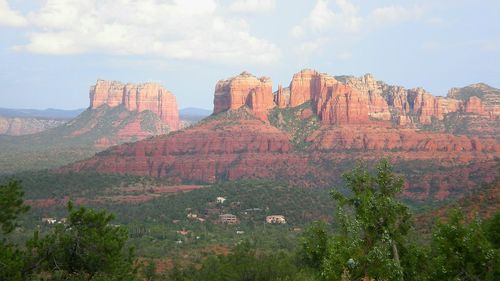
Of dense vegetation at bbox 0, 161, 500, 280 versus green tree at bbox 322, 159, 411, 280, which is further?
dense vegetation at bbox 0, 161, 500, 280

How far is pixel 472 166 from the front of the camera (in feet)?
349

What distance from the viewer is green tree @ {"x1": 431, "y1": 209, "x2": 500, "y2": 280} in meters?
22.7

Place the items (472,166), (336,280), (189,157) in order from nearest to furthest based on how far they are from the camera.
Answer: (336,280) < (472,166) < (189,157)

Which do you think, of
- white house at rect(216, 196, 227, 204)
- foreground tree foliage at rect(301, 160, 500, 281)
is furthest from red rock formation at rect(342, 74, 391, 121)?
foreground tree foliage at rect(301, 160, 500, 281)

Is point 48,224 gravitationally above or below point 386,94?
below

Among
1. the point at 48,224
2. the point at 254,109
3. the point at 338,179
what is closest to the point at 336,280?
the point at 48,224

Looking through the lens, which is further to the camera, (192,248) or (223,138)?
(223,138)

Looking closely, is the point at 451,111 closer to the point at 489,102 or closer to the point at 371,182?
the point at 489,102

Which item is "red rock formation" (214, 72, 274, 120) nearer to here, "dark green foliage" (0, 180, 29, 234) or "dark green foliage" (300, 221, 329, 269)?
"dark green foliage" (300, 221, 329, 269)

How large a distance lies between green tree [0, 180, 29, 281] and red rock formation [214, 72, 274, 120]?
12818 centimetres

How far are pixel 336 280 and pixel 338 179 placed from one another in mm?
101976

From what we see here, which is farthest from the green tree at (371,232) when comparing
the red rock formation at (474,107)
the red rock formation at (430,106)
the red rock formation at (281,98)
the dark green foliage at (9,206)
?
the red rock formation at (474,107)

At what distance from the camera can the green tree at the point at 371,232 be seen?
2205cm

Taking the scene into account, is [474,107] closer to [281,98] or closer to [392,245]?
[281,98]
